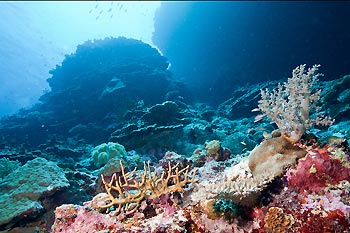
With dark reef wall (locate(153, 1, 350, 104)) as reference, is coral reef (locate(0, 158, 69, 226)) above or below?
below

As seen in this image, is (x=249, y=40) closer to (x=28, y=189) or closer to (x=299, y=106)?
(x=299, y=106)

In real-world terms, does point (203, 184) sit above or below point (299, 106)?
below

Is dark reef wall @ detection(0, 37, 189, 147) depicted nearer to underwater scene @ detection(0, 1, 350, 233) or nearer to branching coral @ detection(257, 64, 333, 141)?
underwater scene @ detection(0, 1, 350, 233)

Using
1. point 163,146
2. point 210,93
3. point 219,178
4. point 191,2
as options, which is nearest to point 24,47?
point 191,2

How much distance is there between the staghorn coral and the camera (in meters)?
2.33

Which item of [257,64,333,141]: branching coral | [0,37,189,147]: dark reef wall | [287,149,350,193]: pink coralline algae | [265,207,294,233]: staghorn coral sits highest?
[0,37,189,147]: dark reef wall

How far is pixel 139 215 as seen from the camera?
2.94 meters

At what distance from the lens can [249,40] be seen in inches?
1048

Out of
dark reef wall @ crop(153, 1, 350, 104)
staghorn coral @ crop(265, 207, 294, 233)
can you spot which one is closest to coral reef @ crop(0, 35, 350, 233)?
staghorn coral @ crop(265, 207, 294, 233)

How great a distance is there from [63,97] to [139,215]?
22786 mm

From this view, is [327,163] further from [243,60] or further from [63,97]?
[243,60]

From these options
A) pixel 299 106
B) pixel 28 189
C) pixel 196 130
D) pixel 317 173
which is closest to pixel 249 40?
pixel 196 130

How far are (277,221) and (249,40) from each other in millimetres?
26759

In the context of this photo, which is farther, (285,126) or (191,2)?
(191,2)
